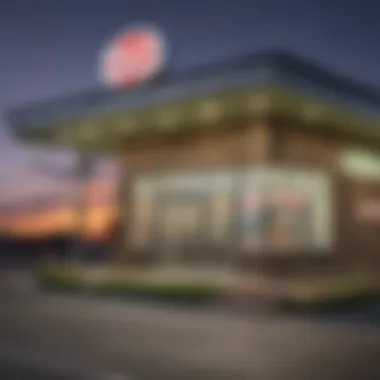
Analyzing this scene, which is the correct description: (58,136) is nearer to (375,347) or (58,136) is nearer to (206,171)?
(206,171)

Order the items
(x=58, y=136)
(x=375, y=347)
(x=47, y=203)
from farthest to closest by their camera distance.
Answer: (x=375, y=347) < (x=58, y=136) < (x=47, y=203)

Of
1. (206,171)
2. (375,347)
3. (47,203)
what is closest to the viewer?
(47,203)

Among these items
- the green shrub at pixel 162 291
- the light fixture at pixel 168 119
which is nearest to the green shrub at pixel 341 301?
the green shrub at pixel 162 291

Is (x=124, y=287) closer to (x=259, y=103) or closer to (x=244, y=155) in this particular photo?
(x=244, y=155)

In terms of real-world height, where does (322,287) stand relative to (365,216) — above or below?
below

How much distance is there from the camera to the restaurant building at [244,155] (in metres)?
1.84

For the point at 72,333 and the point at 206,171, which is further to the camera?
the point at 206,171

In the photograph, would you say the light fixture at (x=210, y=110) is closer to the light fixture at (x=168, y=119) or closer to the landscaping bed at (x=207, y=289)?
the light fixture at (x=168, y=119)

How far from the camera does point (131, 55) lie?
2.13m

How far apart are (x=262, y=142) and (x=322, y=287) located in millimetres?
770

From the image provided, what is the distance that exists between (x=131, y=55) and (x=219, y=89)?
0.51m

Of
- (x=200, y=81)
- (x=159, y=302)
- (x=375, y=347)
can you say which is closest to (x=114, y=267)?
(x=159, y=302)

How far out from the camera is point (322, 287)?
181 cm

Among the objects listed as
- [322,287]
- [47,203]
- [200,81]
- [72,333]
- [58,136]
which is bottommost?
→ [72,333]
